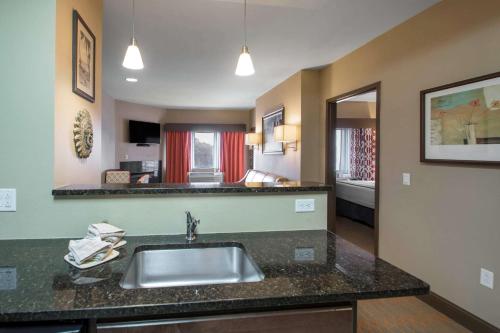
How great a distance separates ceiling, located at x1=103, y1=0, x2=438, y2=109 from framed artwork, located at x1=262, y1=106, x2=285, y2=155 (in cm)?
67

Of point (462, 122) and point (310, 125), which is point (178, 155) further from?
point (462, 122)

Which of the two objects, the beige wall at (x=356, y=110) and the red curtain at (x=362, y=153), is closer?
the beige wall at (x=356, y=110)

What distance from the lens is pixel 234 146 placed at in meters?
8.54

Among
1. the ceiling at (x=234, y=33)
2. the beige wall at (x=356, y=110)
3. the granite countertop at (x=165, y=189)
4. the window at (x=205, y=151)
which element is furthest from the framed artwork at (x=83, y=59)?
the window at (x=205, y=151)

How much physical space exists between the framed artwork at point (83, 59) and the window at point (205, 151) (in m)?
6.51

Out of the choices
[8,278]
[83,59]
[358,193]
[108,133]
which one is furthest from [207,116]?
[8,278]

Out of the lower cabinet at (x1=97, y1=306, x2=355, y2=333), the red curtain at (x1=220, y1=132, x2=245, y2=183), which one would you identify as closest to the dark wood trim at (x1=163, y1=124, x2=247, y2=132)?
the red curtain at (x1=220, y1=132, x2=245, y2=183)

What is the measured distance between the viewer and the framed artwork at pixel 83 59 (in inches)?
66.7

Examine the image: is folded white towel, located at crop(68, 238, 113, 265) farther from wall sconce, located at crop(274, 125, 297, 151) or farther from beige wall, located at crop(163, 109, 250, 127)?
beige wall, located at crop(163, 109, 250, 127)

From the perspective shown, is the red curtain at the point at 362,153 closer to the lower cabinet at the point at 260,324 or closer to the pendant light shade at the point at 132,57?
the pendant light shade at the point at 132,57

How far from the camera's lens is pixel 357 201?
17.4 feet

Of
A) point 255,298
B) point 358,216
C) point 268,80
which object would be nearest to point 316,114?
point 268,80

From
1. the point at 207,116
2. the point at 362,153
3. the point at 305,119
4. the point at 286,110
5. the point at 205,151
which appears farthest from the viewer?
the point at 205,151

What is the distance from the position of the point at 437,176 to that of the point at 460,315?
→ 1.07m
